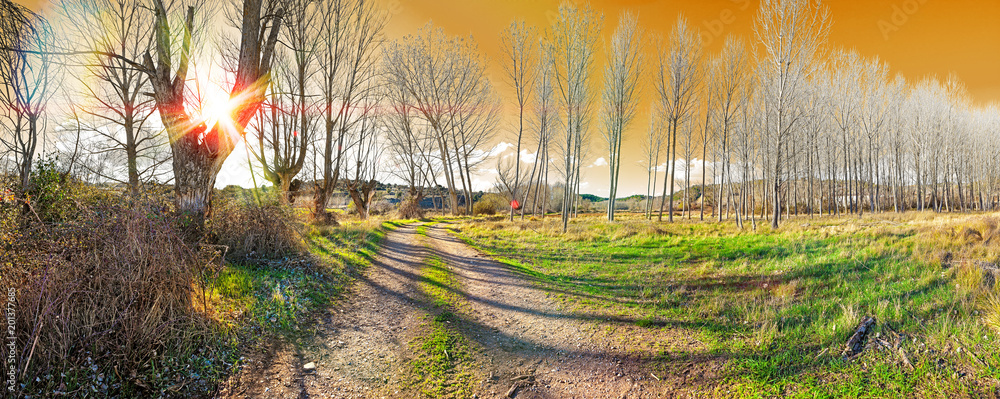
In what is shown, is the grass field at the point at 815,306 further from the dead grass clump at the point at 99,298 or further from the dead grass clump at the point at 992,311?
the dead grass clump at the point at 99,298

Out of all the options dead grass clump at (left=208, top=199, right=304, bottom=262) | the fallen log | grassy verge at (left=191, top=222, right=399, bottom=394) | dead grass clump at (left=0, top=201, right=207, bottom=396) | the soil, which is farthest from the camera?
dead grass clump at (left=208, top=199, right=304, bottom=262)

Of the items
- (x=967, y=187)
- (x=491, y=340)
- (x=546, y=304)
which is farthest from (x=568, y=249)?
(x=967, y=187)

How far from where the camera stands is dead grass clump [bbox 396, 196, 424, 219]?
2603 cm

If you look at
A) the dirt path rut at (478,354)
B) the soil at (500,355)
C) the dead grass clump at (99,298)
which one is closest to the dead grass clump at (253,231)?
the dirt path rut at (478,354)

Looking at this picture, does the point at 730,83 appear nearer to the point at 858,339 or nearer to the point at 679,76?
the point at 679,76

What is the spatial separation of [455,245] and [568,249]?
3826mm

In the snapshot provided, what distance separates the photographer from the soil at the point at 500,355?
3217 mm

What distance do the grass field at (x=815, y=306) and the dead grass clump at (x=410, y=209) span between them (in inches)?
706

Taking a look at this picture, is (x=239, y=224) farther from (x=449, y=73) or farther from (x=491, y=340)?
(x=449, y=73)

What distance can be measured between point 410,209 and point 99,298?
76.8 feet

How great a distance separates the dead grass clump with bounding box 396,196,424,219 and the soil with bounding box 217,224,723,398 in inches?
806

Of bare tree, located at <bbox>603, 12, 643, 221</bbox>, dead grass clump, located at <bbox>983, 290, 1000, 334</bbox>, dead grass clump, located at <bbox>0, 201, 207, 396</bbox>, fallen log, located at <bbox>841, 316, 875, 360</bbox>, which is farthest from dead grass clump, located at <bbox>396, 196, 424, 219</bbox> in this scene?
dead grass clump, located at <bbox>983, 290, 1000, 334</bbox>

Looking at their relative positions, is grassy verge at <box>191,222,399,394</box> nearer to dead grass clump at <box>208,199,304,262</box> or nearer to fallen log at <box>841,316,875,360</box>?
dead grass clump at <box>208,199,304,262</box>

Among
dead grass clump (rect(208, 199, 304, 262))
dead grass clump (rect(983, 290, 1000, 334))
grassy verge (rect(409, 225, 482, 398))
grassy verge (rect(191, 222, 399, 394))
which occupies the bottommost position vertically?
grassy verge (rect(409, 225, 482, 398))
